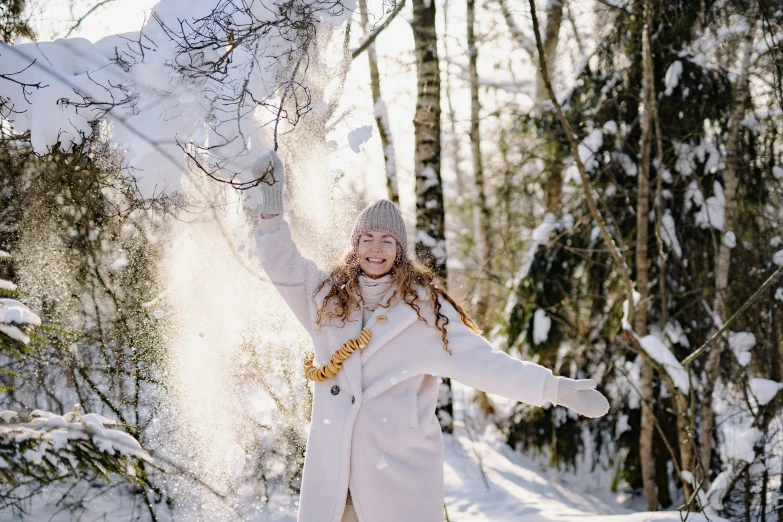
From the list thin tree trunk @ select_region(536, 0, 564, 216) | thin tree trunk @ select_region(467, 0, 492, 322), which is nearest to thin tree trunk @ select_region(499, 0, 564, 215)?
thin tree trunk @ select_region(536, 0, 564, 216)

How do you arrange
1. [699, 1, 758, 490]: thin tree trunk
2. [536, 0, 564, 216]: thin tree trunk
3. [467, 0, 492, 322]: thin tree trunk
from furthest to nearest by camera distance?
[467, 0, 492, 322]: thin tree trunk → [536, 0, 564, 216]: thin tree trunk → [699, 1, 758, 490]: thin tree trunk

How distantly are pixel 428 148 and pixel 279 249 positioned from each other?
9.79ft

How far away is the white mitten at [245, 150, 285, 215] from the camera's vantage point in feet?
7.16

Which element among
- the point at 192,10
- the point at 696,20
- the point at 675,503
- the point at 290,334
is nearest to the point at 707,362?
the point at 675,503

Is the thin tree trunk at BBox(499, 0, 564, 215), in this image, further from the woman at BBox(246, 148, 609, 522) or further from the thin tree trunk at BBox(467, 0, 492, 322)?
the woman at BBox(246, 148, 609, 522)

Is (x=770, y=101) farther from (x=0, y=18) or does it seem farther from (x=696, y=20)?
(x=0, y=18)

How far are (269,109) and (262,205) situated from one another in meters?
0.39

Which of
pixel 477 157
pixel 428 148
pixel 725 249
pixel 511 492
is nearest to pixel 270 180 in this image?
pixel 428 148

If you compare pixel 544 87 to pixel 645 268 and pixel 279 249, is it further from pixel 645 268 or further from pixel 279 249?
pixel 279 249

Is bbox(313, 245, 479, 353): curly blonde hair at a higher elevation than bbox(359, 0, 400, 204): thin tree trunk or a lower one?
lower

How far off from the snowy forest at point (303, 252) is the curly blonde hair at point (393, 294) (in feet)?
1.45

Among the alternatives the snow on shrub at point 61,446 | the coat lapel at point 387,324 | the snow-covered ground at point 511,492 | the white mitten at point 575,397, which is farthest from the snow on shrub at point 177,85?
the snow-covered ground at point 511,492

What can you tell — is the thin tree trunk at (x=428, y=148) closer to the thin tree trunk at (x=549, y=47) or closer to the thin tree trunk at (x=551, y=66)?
the thin tree trunk at (x=551, y=66)

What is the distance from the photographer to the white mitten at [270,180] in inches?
85.9
